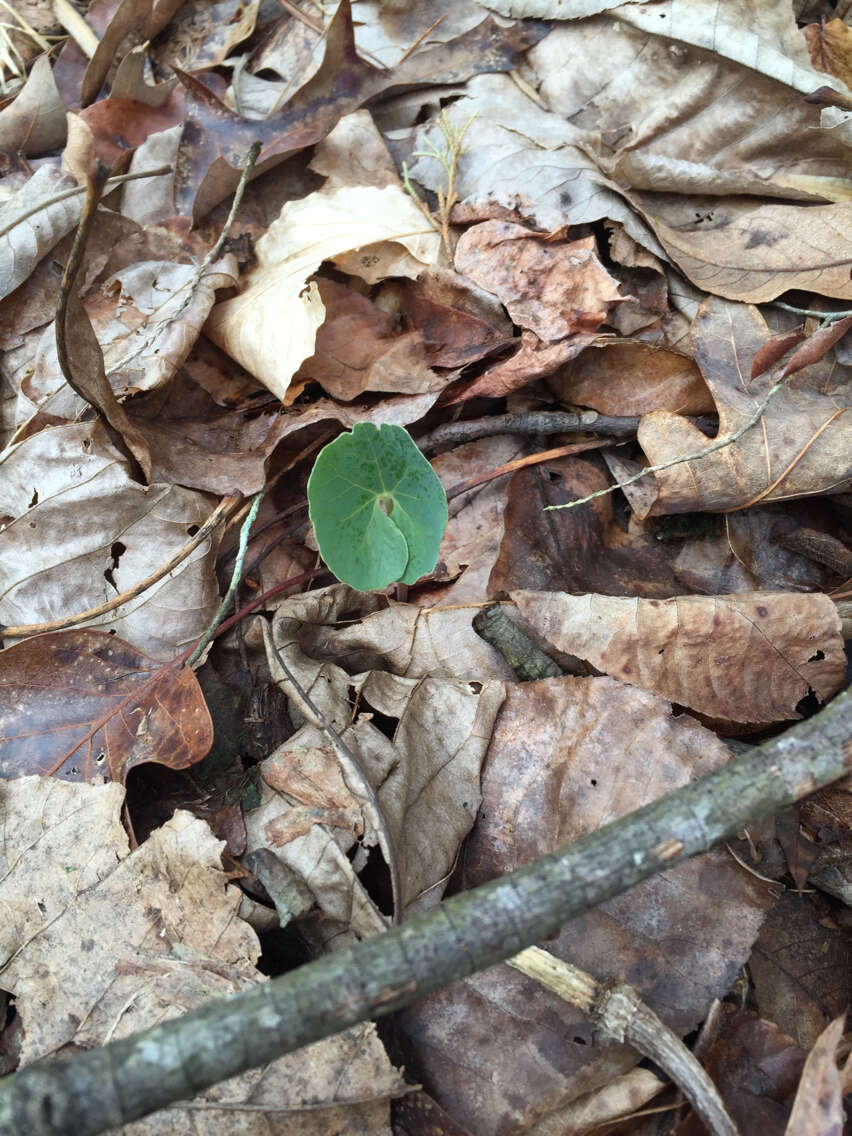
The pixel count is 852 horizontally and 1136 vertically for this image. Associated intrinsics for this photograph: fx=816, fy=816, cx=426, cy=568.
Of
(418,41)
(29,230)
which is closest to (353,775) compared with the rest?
(29,230)

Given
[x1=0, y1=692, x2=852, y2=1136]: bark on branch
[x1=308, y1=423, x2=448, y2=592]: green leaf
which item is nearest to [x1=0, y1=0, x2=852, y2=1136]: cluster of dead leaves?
[x1=308, y1=423, x2=448, y2=592]: green leaf

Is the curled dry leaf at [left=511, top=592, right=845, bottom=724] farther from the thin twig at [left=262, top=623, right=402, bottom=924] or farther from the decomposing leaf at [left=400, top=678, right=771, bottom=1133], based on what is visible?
the thin twig at [left=262, top=623, right=402, bottom=924]

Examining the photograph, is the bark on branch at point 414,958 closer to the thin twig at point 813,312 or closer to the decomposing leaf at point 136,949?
the decomposing leaf at point 136,949

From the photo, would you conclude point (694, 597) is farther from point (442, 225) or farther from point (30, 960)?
point (30, 960)

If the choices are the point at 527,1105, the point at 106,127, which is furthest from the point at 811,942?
the point at 106,127

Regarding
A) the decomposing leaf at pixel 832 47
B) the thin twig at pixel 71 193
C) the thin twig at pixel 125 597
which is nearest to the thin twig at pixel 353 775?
the thin twig at pixel 125 597
